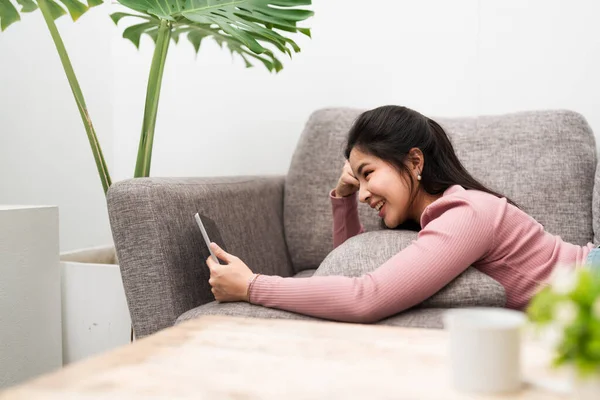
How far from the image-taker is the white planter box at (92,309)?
5.89ft

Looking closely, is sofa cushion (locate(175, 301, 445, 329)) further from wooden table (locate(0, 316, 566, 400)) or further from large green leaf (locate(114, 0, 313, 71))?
large green leaf (locate(114, 0, 313, 71))

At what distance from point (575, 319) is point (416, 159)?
100cm

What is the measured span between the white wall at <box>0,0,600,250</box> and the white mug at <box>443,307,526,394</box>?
1.66 meters

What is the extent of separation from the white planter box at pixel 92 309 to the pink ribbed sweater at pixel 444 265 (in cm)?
68

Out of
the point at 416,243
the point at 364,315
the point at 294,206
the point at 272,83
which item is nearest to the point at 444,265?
the point at 416,243

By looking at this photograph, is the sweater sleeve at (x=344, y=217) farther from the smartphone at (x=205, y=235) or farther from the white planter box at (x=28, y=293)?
the white planter box at (x=28, y=293)

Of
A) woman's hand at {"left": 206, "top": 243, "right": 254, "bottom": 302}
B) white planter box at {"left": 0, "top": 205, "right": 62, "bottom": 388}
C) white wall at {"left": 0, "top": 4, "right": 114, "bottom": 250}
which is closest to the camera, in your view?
woman's hand at {"left": 206, "top": 243, "right": 254, "bottom": 302}

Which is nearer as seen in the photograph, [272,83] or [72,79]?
[72,79]

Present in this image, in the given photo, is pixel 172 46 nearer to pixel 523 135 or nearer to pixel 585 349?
pixel 523 135

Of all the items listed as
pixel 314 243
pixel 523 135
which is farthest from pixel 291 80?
pixel 523 135

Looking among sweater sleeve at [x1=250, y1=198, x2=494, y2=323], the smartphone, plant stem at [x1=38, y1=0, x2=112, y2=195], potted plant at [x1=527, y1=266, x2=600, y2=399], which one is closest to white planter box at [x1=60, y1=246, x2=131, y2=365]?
plant stem at [x1=38, y1=0, x2=112, y2=195]

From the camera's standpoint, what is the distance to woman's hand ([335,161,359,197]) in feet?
5.65

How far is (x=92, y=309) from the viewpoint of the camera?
71.5 inches

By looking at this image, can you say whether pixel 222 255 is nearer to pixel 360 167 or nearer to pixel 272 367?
pixel 360 167
